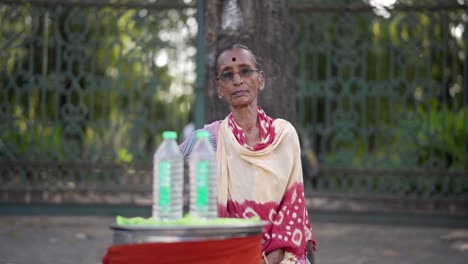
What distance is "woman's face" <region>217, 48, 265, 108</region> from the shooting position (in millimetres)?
3549

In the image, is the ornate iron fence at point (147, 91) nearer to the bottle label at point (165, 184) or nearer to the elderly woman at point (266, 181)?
the elderly woman at point (266, 181)

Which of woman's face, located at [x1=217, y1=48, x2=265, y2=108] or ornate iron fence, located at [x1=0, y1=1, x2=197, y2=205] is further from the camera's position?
ornate iron fence, located at [x1=0, y1=1, x2=197, y2=205]

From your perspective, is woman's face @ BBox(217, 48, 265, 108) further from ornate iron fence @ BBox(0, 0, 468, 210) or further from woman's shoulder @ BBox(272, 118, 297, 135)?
ornate iron fence @ BBox(0, 0, 468, 210)

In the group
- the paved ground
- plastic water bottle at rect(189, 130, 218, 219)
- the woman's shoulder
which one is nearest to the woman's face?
the woman's shoulder

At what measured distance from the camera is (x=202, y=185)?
2717 millimetres

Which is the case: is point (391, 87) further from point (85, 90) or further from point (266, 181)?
point (266, 181)

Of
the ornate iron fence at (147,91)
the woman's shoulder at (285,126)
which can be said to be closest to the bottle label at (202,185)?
the woman's shoulder at (285,126)

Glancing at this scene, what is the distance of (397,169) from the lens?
8.44 m

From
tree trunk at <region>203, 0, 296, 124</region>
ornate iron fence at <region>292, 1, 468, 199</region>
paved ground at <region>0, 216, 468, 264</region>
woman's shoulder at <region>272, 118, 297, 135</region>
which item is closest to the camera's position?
woman's shoulder at <region>272, 118, 297, 135</region>

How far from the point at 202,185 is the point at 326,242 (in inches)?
229

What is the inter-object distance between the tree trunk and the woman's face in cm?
131

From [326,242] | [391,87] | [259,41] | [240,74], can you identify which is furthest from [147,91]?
[240,74]

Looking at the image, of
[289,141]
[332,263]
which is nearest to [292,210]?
[289,141]

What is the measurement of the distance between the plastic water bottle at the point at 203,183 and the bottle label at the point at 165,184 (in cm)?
10
